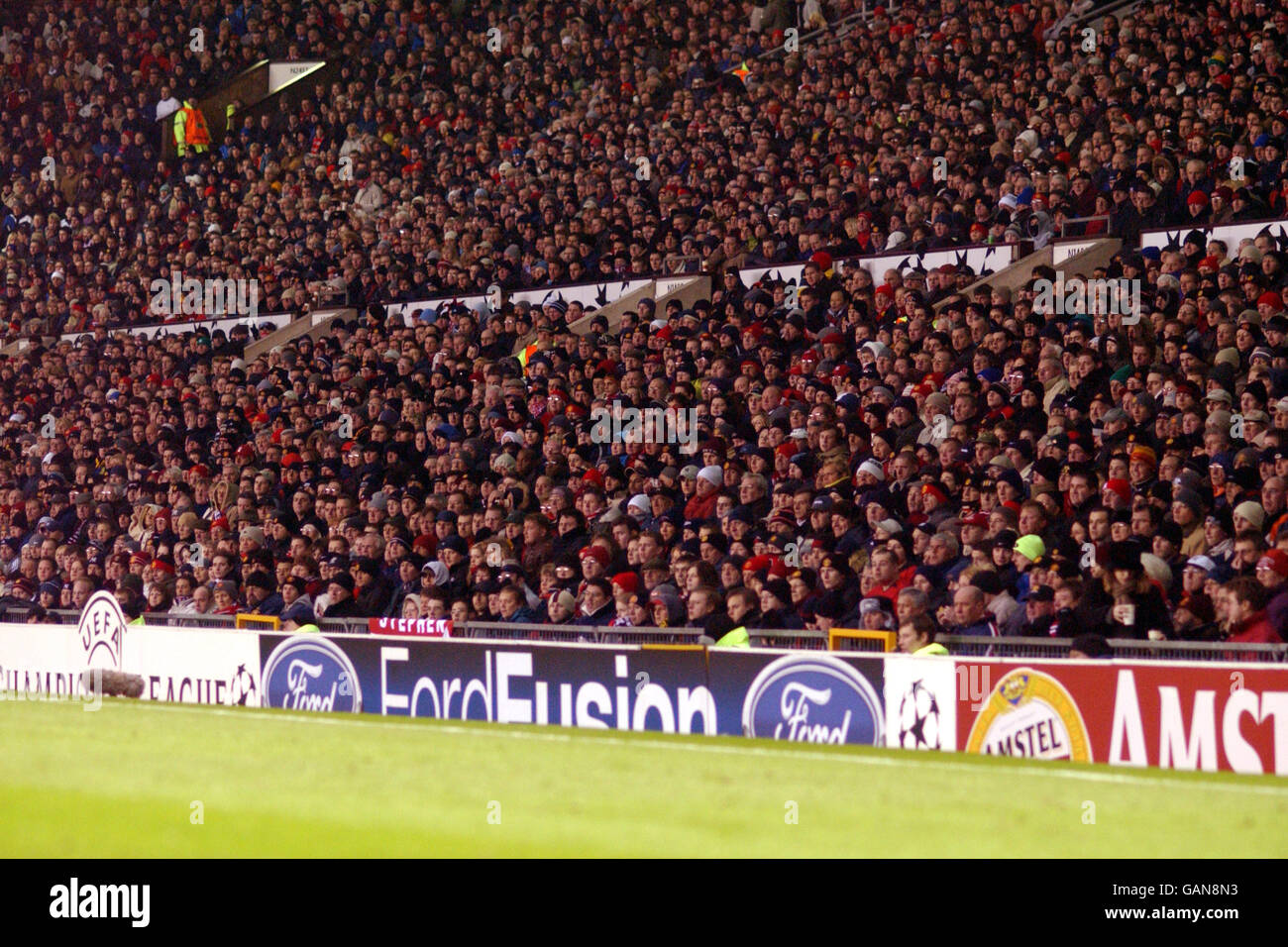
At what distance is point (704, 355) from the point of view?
15414 mm

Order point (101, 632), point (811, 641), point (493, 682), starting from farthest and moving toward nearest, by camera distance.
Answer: point (101, 632) < point (493, 682) < point (811, 641)

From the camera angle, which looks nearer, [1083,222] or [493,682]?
[493,682]

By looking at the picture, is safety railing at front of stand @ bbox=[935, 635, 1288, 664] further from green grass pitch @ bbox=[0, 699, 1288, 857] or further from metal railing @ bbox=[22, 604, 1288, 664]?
green grass pitch @ bbox=[0, 699, 1288, 857]

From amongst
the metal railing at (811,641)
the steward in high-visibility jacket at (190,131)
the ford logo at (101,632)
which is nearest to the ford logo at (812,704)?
the metal railing at (811,641)

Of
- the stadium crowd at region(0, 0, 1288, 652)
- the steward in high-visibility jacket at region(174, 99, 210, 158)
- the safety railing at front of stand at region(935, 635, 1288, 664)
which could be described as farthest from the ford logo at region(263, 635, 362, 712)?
the steward in high-visibility jacket at region(174, 99, 210, 158)

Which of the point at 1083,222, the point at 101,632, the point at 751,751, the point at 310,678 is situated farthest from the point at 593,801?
the point at 1083,222

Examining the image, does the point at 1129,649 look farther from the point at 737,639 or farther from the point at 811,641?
the point at 737,639

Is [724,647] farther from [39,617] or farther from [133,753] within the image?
[39,617]

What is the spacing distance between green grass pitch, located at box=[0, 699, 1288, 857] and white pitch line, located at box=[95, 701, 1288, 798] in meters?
0.03

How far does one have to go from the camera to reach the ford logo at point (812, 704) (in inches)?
390

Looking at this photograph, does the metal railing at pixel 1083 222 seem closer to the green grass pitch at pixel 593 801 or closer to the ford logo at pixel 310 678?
the green grass pitch at pixel 593 801

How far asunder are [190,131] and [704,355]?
53.1 ft

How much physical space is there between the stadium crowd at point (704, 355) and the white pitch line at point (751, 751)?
1.28m
